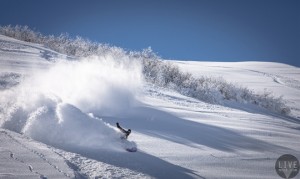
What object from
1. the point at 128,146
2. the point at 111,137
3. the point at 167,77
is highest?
the point at 167,77

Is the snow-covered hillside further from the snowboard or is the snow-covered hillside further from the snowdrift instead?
the snowdrift

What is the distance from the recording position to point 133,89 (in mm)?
11141

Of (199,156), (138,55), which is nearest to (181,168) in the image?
(199,156)

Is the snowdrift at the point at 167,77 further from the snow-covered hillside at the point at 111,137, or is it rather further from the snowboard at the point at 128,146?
the snowboard at the point at 128,146

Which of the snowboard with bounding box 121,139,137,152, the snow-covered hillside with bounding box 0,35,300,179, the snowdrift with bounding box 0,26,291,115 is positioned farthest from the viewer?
the snowdrift with bounding box 0,26,291,115

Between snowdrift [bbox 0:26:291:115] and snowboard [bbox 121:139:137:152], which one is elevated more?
snowdrift [bbox 0:26:291:115]

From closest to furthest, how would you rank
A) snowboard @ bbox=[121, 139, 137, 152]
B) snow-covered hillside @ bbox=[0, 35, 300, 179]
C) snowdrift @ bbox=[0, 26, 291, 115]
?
1. snow-covered hillside @ bbox=[0, 35, 300, 179]
2. snowboard @ bbox=[121, 139, 137, 152]
3. snowdrift @ bbox=[0, 26, 291, 115]

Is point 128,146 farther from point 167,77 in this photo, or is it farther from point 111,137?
point 167,77

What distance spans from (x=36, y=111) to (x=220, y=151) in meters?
3.63

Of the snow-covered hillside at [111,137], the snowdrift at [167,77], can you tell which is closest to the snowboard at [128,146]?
the snow-covered hillside at [111,137]

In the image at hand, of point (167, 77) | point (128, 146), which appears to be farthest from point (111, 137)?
point (167, 77)

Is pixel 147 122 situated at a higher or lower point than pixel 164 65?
lower

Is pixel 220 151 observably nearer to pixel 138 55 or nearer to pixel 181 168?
pixel 181 168

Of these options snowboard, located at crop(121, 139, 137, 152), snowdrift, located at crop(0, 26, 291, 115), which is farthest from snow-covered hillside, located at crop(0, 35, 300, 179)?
snowdrift, located at crop(0, 26, 291, 115)
